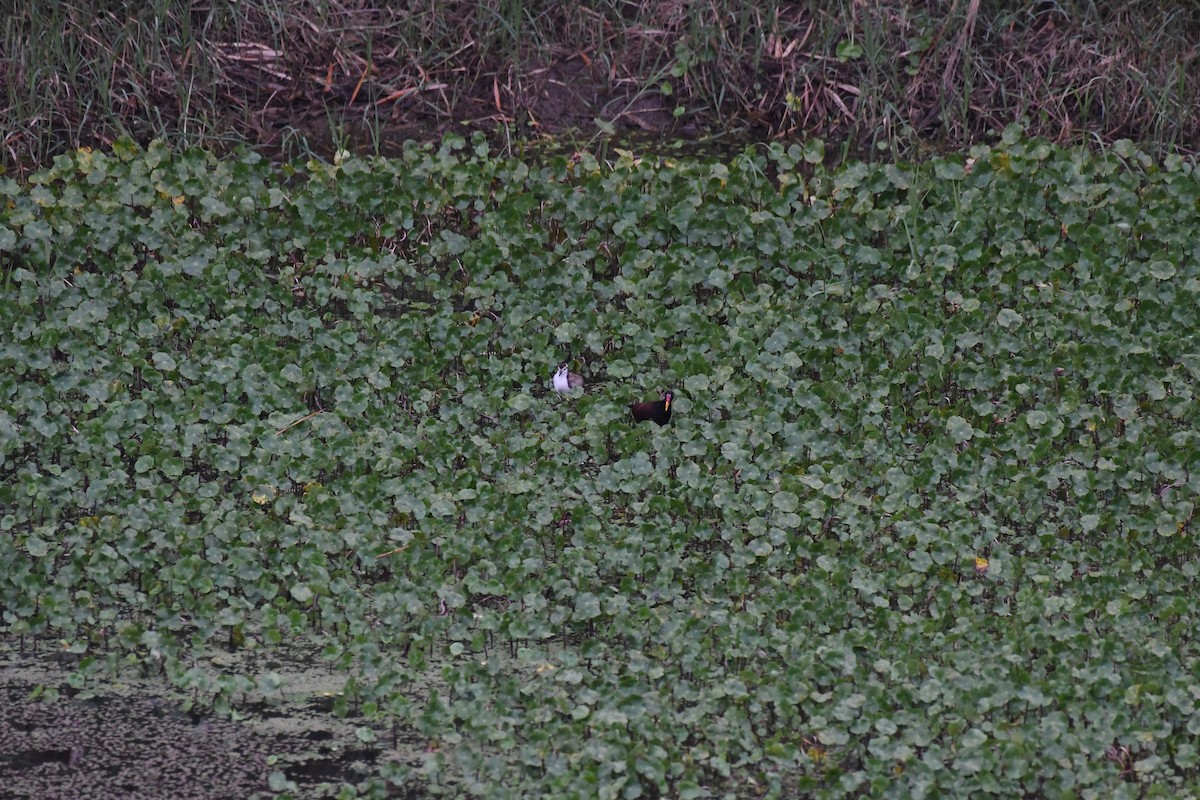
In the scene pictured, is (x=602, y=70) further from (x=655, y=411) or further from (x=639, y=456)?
(x=639, y=456)

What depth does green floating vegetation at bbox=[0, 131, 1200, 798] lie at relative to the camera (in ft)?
12.7

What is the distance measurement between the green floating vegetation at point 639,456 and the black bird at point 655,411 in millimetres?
56

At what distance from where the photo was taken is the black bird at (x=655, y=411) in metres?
5.12

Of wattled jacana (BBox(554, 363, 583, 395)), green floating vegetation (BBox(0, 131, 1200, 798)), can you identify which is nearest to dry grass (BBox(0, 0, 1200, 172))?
green floating vegetation (BBox(0, 131, 1200, 798))

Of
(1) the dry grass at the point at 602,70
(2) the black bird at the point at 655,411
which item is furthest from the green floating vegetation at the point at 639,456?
(1) the dry grass at the point at 602,70

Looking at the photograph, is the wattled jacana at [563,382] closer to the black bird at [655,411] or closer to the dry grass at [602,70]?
the black bird at [655,411]

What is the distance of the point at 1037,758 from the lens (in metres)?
3.71

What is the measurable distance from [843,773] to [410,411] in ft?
7.00

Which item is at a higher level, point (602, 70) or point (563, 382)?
point (602, 70)

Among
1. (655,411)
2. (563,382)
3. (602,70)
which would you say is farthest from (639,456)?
(602,70)

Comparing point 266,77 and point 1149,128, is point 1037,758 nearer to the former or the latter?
point 1149,128

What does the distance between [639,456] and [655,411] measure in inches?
9.3

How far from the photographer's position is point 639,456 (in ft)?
16.2

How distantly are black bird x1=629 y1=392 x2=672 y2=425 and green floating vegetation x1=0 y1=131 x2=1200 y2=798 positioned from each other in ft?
0.18
